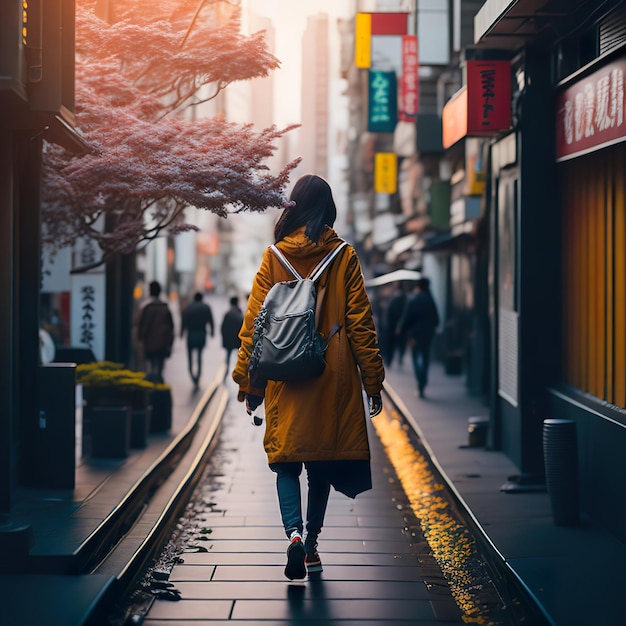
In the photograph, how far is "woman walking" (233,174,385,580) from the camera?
6375mm

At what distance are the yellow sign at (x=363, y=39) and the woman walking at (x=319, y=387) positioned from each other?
2043 centimetres

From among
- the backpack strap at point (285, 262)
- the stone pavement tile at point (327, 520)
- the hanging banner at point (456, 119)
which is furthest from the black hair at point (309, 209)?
the hanging banner at point (456, 119)

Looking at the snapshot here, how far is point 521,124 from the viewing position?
1051cm

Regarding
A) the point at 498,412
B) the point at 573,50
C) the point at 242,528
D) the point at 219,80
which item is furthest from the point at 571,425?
the point at 219,80

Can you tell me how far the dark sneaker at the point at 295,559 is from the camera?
6.39m

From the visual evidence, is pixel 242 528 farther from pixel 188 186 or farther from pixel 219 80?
pixel 219 80

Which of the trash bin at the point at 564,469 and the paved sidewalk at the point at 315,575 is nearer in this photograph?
the paved sidewalk at the point at 315,575

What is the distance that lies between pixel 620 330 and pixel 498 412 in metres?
4.30

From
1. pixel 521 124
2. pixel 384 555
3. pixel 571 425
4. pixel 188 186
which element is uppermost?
pixel 521 124

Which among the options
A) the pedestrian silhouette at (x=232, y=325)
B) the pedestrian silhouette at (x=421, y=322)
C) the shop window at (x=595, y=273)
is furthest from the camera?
the pedestrian silhouette at (x=232, y=325)

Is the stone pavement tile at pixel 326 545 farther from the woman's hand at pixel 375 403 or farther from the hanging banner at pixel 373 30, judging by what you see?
the hanging banner at pixel 373 30

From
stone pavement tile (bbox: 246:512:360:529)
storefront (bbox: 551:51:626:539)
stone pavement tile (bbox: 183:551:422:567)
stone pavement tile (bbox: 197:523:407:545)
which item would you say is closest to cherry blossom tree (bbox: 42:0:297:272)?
storefront (bbox: 551:51:626:539)

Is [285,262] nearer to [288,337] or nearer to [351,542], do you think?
[288,337]

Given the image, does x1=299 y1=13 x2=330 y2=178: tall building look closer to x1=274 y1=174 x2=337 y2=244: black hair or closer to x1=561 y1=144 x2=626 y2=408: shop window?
x1=561 y1=144 x2=626 y2=408: shop window
